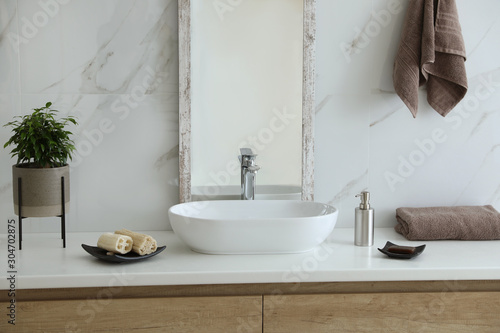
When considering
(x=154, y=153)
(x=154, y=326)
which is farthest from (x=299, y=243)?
(x=154, y=153)

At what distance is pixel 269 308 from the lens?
54.7 inches

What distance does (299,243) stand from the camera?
1.52m

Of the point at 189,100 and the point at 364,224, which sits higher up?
the point at 189,100

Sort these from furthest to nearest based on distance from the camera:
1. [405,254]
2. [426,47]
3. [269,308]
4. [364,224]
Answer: [426,47], [364,224], [405,254], [269,308]

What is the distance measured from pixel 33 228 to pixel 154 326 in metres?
0.68

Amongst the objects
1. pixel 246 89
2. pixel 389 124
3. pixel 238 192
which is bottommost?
pixel 238 192

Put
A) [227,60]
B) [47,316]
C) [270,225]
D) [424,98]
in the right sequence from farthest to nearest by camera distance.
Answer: [424,98]
[227,60]
[270,225]
[47,316]

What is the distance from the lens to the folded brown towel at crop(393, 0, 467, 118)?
70.4 inches

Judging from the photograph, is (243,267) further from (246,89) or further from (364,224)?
(246,89)

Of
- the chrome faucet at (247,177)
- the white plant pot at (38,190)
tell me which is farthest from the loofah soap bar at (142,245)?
the chrome faucet at (247,177)

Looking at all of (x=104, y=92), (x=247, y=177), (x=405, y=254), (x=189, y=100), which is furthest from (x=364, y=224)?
(x=104, y=92)

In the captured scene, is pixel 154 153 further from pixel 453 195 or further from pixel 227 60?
pixel 453 195

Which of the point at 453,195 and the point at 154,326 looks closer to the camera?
the point at 154,326

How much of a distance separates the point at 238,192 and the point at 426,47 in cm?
80
